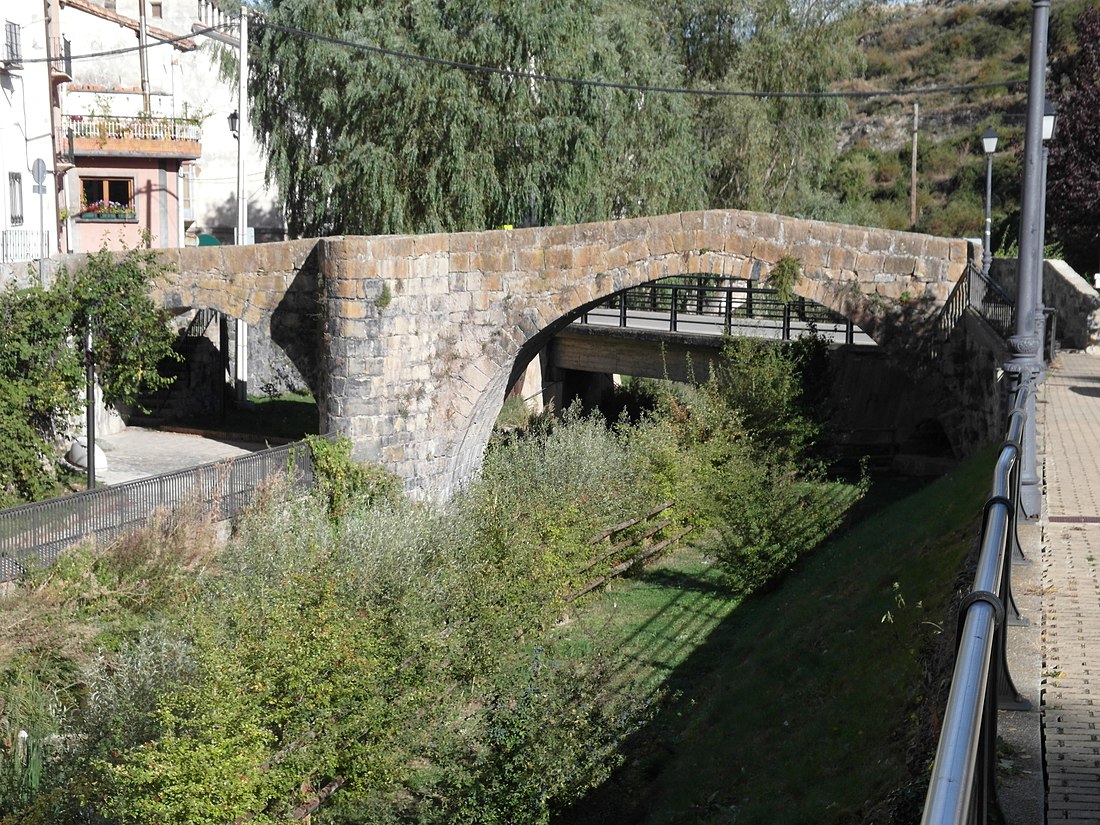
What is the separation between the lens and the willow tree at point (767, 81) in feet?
91.2

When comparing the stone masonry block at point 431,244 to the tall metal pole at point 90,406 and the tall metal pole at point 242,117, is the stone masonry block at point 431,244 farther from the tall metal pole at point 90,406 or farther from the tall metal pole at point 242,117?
the tall metal pole at point 242,117

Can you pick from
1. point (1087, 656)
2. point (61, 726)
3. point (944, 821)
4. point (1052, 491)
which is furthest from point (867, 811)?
point (61, 726)

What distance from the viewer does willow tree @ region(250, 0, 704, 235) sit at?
65.9 feet

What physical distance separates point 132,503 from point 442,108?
33.7 ft

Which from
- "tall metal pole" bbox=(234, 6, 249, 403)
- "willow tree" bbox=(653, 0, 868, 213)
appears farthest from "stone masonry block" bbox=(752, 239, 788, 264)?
"willow tree" bbox=(653, 0, 868, 213)

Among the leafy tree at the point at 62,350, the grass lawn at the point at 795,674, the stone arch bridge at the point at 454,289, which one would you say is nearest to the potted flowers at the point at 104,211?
the stone arch bridge at the point at 454,289

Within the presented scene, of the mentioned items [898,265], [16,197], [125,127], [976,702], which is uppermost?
[125,127]

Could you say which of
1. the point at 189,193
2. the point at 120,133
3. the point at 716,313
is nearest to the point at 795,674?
the point at 716,313

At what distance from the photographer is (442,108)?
66.2 feet

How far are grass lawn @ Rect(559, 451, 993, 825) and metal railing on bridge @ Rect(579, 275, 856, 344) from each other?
5017 mm

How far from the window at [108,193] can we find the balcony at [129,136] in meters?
0.72

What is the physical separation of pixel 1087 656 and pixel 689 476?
1158 cm

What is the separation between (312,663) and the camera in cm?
840

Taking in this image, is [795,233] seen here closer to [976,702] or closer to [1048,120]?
[1048,120]
